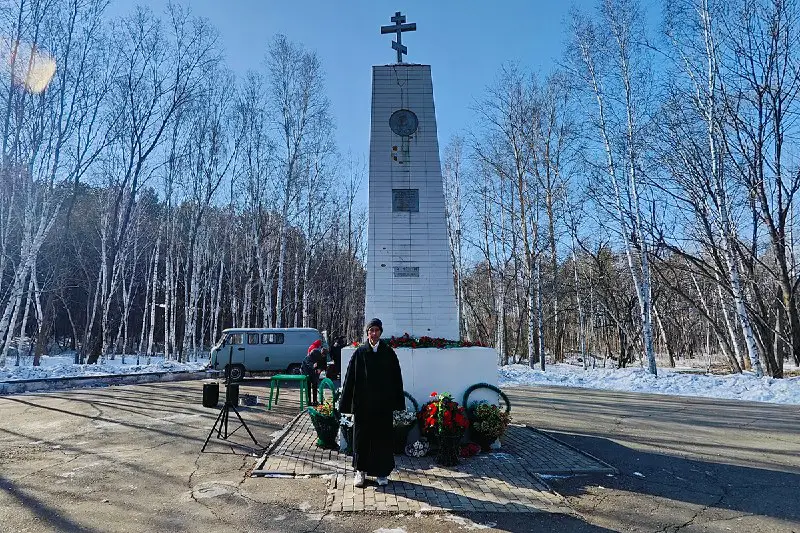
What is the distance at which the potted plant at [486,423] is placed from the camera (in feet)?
20.7

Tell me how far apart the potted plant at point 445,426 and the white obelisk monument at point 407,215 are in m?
2.11

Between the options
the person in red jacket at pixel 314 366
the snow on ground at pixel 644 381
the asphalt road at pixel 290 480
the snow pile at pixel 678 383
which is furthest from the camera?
the snow on ground at pixel 644 381

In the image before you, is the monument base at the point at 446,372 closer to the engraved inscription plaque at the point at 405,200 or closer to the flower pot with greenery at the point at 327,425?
the flower pot with greenery at the point at 327,425

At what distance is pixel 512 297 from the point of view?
29359 millimetres

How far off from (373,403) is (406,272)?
140 inches

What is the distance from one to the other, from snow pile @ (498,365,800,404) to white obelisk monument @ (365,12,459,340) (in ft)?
32.1

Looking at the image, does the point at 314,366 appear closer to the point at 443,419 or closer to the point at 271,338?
the point at 443,419

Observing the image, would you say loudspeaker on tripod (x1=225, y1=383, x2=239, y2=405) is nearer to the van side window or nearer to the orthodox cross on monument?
the orthodox cross on monument

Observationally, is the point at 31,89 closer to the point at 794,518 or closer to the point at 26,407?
the point at 26,407

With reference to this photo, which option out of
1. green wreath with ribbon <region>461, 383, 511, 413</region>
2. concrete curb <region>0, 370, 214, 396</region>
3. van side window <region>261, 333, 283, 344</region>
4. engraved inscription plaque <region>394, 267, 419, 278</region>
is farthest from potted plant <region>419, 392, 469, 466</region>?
van side window <region>261, 333, 283, 344</region>

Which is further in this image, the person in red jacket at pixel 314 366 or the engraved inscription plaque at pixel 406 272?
the person in red jacket at pixel 314 366

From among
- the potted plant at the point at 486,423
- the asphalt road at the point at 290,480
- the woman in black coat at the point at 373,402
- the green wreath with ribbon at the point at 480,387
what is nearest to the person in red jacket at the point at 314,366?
the asphalt road at the point at 290,480

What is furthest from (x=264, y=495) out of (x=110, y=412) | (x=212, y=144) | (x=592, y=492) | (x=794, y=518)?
(x=212, y=144)

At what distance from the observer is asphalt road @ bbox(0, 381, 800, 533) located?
398 centimetres
